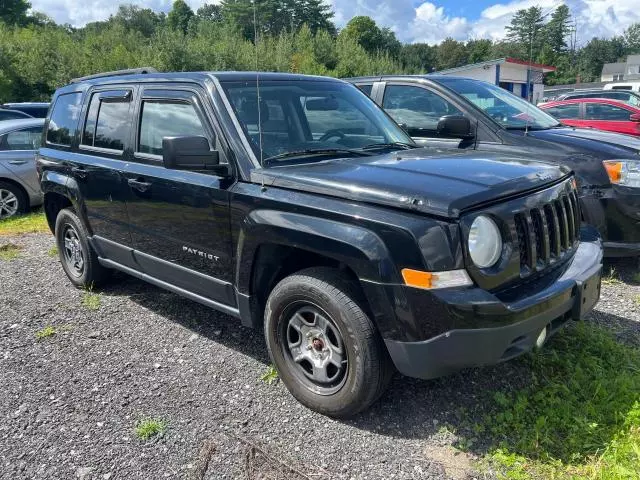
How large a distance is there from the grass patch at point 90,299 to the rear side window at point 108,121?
1.46m

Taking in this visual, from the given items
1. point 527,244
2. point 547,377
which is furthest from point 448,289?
point 547,377

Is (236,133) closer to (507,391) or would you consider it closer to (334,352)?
(334,352)

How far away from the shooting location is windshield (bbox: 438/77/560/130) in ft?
18.5

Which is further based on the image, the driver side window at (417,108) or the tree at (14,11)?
the tree at (14,11)

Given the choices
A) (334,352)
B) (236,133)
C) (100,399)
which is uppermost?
(236,133)

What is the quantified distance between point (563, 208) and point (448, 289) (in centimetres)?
112

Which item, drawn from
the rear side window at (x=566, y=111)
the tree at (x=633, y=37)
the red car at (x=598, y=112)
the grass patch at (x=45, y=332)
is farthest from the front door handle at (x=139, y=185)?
the tree at (x=633, y=37)

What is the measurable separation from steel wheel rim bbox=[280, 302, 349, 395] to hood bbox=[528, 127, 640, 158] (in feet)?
11.0

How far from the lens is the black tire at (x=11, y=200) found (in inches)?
354

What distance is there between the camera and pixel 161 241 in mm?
3953

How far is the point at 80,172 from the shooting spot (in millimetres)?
4668

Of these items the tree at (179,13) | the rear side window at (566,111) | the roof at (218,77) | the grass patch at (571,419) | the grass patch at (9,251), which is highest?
the tree at (179,13)

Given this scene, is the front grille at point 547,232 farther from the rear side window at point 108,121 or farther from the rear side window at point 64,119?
the rear side window at point 64,119

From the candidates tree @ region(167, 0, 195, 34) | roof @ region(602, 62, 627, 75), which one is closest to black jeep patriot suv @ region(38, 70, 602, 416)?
tree @ region(167, 0, 195, 34)
